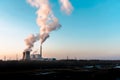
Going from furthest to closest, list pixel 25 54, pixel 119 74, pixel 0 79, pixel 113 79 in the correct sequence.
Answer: pixel 25 54, pixel 119 74, pixel 113 79, pixel 0 79

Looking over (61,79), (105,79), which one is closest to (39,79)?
(61,79)

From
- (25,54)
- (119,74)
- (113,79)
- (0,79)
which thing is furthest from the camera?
(25,54)

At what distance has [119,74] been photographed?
48.4 meters

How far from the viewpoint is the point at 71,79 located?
39.8 metres

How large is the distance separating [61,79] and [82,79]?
413cm

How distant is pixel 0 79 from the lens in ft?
126

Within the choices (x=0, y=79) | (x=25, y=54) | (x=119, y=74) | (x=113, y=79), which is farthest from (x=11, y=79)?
(x=25, y=54)

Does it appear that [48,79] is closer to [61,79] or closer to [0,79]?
[61,79]

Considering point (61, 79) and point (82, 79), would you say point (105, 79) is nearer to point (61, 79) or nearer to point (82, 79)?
point (82, 79)

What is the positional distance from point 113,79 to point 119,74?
7.97m

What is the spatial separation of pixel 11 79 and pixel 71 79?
35.9 ft

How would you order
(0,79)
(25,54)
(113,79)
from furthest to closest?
1. (25,54)
2. (113,79)
3. (0,79)

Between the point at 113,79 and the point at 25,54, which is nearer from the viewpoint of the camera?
the point at 113,79

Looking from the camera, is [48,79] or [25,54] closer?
[48,79]
